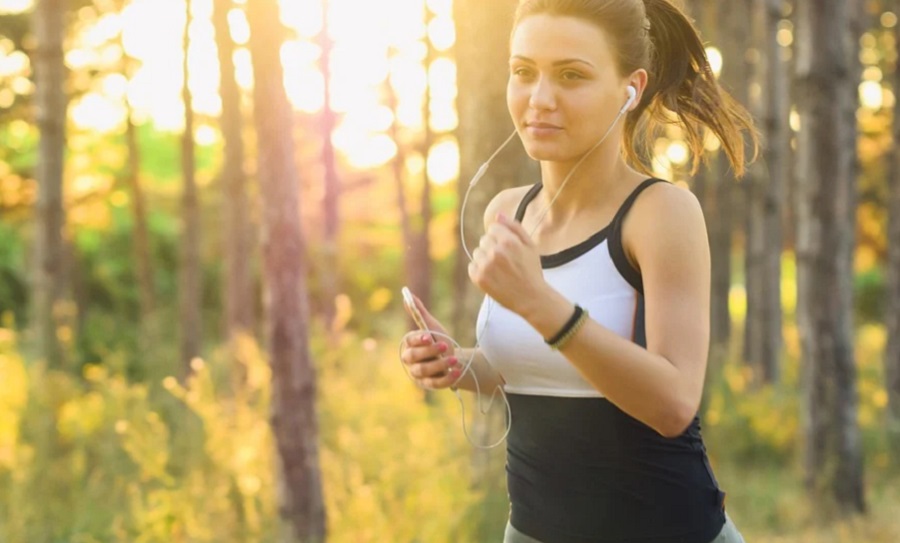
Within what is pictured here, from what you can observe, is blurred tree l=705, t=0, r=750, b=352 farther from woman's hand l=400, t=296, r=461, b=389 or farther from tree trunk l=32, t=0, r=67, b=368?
woman's hand l=400, t=296, r=461, b=389

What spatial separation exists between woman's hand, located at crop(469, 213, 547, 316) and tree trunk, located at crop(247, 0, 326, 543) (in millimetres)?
4010

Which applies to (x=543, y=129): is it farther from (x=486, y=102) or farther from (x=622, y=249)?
(x=486, y=102)

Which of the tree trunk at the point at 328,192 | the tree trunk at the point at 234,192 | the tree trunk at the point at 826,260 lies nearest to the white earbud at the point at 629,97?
the tree trunk at the point at 826,260

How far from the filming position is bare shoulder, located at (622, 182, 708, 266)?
221 cm

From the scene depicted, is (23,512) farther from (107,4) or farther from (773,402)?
(107,4)

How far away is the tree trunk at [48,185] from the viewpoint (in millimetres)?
10359

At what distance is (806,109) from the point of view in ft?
25.5

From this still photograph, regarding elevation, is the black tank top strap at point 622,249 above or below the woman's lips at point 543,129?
below

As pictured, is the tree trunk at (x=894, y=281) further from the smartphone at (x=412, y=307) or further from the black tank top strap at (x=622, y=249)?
the black tank top strap at (x=622, y=249)

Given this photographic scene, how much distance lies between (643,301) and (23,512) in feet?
17.6

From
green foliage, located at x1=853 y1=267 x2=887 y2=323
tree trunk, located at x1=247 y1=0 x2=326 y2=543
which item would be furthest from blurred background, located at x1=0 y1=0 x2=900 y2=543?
green foliage, located at x1=853 y1=267 x2=887 y2=323

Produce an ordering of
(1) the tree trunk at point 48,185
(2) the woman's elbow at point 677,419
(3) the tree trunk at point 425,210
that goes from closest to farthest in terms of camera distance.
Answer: (2) the woman's elbow at point 677,419 < (1) the tree trunk at point 48,185 < (3) the tree trunk at point 425,210

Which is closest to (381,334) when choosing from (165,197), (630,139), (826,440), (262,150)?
(165,197)

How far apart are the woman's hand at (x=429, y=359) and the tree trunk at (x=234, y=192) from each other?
7.57 metres
